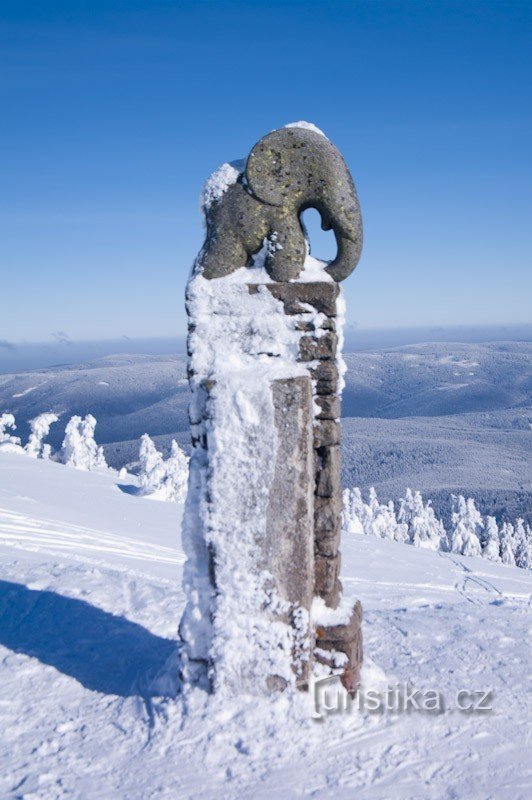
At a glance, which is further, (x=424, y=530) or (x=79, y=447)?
(x=424, y=530)

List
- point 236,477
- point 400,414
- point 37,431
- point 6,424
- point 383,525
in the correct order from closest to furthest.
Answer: point 236,477 < point 6,424 < point 37,431 < point 383,525 < point 400,414

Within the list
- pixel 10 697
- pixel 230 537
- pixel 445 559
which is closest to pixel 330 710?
pixel 230 537

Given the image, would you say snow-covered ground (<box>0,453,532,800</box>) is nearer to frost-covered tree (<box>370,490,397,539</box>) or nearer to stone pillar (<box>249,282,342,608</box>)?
stone pillar (<box>249,282,342,608</box>)

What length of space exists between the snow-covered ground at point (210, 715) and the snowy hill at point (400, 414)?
5388 cm

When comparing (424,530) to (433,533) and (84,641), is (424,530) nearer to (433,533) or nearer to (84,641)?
(433,533)

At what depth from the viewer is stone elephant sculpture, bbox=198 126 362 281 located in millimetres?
3959

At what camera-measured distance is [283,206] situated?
4.00 metres

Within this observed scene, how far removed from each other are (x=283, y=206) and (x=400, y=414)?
14357cm

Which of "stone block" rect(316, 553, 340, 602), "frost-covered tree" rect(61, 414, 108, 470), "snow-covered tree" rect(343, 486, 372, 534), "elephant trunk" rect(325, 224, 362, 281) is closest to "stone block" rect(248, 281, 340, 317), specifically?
"elephant trunk" rect(325, 224, 362, 281)

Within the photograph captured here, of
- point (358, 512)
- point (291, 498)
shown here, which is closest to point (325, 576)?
point (291, 498)

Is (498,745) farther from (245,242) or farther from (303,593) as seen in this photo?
(245,242)

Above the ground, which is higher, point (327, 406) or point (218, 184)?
point (218, 184)

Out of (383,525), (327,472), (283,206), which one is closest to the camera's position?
(283,206)

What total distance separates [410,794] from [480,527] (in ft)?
144
